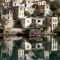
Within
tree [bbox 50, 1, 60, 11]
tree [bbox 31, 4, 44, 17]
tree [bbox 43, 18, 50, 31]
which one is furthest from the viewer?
tree [bbox 50, 1, 60, 11]

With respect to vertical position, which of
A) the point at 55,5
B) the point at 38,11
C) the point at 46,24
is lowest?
the point at 46,24

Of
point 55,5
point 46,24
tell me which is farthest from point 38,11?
point 46,24

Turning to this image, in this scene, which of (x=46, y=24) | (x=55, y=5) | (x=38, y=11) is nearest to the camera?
(x=46, y=24)

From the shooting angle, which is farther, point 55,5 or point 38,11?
point 55,5

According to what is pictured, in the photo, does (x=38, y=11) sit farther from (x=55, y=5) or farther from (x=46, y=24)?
(x=46, y=24)

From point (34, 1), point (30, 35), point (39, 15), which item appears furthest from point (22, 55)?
point (34, 1)

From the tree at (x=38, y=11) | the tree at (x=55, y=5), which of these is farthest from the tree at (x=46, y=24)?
the tree at (x=55, y=5)

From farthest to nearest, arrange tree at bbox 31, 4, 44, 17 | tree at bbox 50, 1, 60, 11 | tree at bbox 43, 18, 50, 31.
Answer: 1. tree at bbox 50, 1, 60, 11
2. tree at bbox 31, 4, 44, 17
3. tree at bbox 43, 18, 50, 31

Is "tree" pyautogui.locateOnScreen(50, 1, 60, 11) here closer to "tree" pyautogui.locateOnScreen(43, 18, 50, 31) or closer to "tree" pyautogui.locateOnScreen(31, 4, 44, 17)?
"tree" pyautogui.locateOnScreen(31, 4, 44, 17)

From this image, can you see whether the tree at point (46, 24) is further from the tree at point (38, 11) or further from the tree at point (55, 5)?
the tree at point (55, 5)

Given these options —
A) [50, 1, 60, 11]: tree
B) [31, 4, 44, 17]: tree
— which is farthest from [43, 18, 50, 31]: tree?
[50, 1, 60, 11]: tree

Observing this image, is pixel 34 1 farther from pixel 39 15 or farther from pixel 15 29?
pixel 15 29
